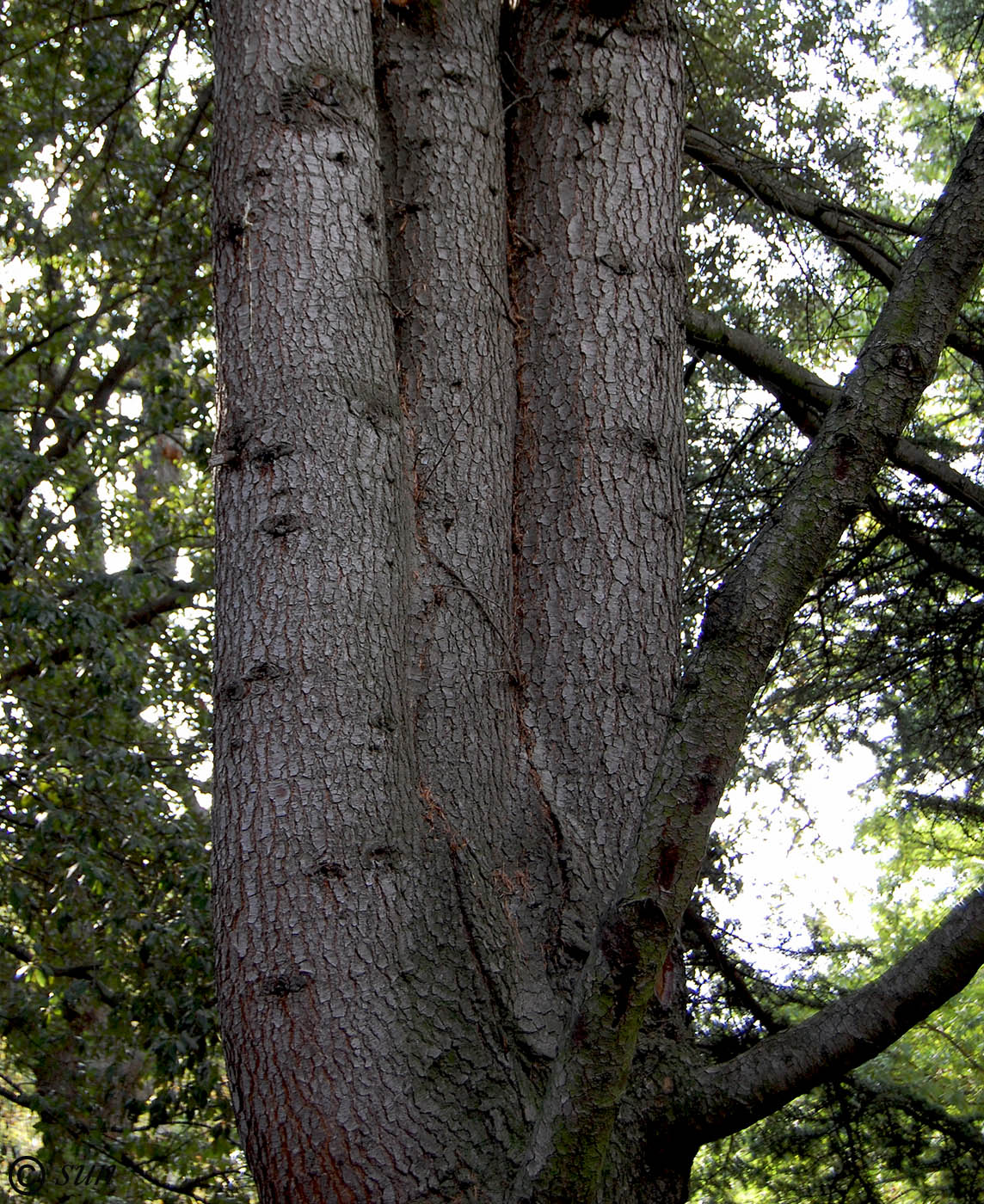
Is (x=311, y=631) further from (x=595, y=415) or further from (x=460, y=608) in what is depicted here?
(x=595, y=415)

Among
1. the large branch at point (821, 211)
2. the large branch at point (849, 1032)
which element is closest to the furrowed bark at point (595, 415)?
the large branch at point (849, 1032)

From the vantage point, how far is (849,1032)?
1.67m

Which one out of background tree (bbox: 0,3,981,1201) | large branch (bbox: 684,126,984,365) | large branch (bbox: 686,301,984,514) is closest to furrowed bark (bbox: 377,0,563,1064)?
background tree (bbox: 0,3,981,1201)

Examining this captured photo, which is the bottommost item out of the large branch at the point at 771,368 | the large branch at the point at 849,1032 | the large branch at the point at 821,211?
the large branch at the point at 849,1032

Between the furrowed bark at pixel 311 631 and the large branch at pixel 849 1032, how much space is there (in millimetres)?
481

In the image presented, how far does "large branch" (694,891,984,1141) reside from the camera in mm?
1624

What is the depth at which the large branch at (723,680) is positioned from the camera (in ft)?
4.71

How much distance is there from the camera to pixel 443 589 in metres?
2.12

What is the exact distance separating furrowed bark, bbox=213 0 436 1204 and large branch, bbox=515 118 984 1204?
278mm

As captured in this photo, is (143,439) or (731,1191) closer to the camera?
(731,1191)

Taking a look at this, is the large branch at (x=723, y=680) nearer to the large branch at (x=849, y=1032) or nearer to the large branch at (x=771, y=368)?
the large branch at (x=849, y=1032)

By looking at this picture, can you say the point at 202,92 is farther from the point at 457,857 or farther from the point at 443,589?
the point at 457,857

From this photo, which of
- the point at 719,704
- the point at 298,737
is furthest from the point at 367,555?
the point at 719,704

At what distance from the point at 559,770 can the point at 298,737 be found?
20.9 inches
